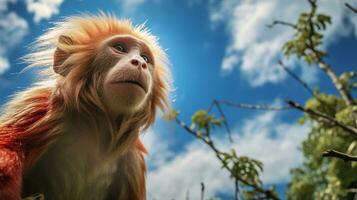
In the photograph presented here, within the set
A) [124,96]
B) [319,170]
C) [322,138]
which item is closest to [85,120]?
[124,96]

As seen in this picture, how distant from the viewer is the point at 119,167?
10.9ft

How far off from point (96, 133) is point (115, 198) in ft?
1.80

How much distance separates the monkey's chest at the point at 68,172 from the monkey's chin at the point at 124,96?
30cm

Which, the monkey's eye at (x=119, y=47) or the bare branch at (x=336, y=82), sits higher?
the bare branch at (x=336, y=82)

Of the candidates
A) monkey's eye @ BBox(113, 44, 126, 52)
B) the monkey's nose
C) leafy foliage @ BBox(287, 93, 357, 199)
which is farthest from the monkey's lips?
leafy foliage @ BBox(287, 93, 357, 199)

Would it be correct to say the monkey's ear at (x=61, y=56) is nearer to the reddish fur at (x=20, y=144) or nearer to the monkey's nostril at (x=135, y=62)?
the reddish fur at (x=20, y=144)

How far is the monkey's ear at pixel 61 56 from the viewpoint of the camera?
128 inches

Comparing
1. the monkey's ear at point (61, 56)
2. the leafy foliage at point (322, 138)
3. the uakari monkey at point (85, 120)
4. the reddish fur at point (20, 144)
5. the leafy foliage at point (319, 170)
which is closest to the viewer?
the reddish fur at point (20, 144)

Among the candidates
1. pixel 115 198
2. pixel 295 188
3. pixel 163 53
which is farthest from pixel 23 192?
pixel 295 188

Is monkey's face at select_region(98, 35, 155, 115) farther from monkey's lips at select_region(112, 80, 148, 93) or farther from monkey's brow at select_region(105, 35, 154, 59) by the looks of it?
monkey's brow at select_region(105, 35, 154, 59)

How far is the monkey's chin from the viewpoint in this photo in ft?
9.61

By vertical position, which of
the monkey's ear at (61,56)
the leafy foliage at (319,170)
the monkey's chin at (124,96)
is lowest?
the monkey's chin at (124,96)

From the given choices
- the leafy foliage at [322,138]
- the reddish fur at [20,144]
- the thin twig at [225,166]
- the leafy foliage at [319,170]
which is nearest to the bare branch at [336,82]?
the leafy foliage at [322,138]

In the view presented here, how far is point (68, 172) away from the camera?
2959mm
